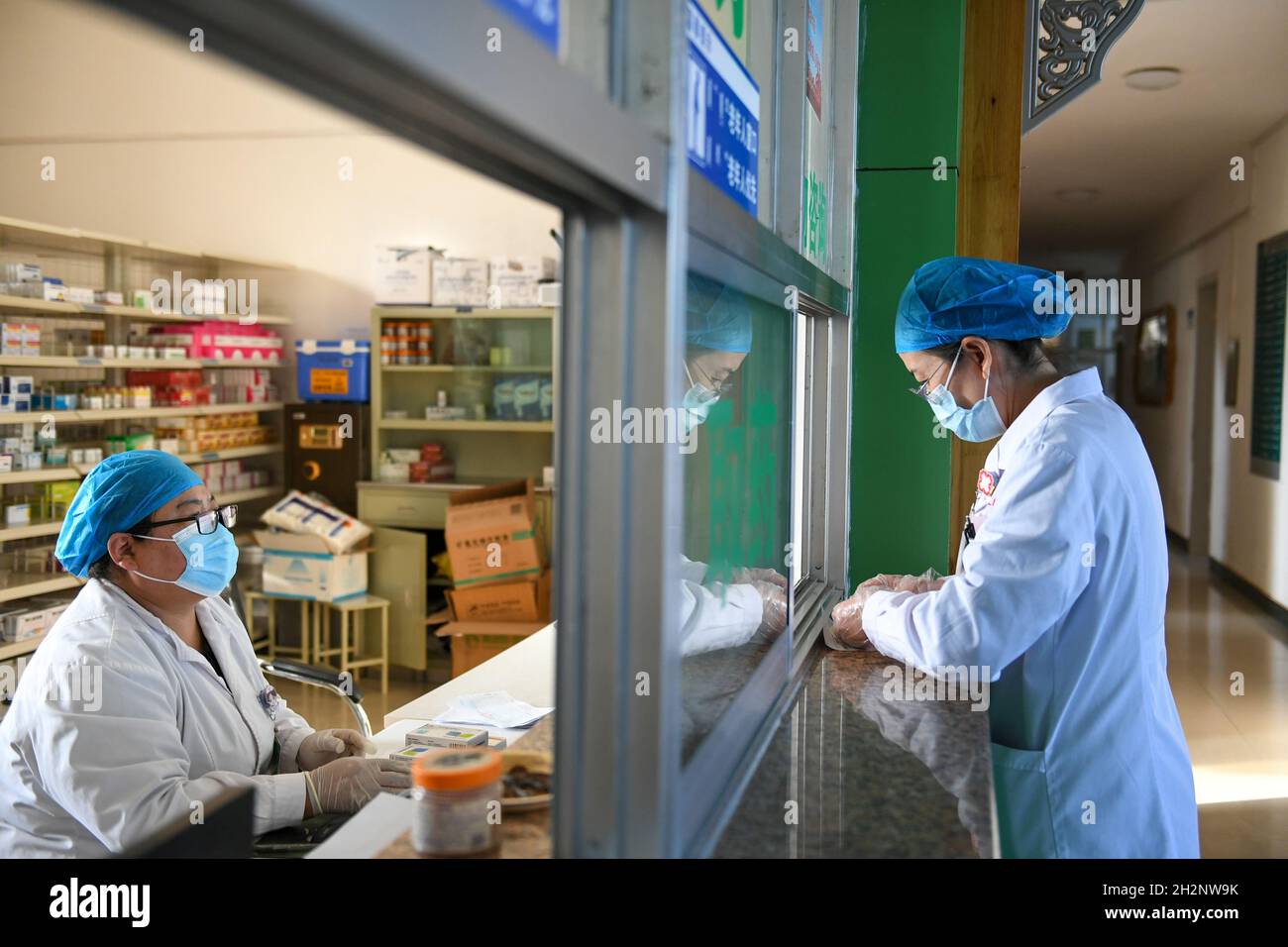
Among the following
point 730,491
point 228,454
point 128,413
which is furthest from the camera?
point 228,454

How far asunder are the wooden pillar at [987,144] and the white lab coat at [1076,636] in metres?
1.11

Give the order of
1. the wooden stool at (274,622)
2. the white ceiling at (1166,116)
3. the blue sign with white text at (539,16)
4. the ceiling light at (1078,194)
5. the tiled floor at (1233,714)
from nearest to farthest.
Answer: the blue sign with white text at (539,16) < the tiled floor at (1233,714) < the white ceiling at (1166,116) < the wooden stool at (274,622) < the ceiling light at (1078,194)

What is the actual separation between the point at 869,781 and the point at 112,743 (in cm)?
145

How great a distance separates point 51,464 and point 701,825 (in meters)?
5.25

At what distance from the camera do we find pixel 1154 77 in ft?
23.4

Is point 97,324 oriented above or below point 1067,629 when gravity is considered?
above

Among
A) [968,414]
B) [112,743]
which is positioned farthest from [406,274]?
[968,414]

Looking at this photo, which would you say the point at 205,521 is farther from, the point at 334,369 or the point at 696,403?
the point at 334,369

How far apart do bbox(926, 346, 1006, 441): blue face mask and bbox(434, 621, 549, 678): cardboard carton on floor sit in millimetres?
4088

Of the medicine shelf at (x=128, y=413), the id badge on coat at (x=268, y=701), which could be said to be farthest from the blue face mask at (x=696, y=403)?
the medicine shelf at (x=128, y=413)

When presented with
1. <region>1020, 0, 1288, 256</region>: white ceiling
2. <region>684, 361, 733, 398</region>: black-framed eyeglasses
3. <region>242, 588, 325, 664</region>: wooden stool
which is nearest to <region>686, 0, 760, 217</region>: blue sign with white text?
<region>684, 361, 733, 398</region>: black-framed eyeglasses

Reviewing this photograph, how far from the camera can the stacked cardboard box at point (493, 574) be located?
19.7ft

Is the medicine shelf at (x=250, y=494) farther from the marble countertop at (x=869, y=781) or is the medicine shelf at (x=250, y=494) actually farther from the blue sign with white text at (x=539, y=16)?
the blue sign with white text at (x=539, y=16)

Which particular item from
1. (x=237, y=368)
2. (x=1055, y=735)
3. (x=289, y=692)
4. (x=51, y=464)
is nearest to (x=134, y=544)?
(x=1055, y=735)
